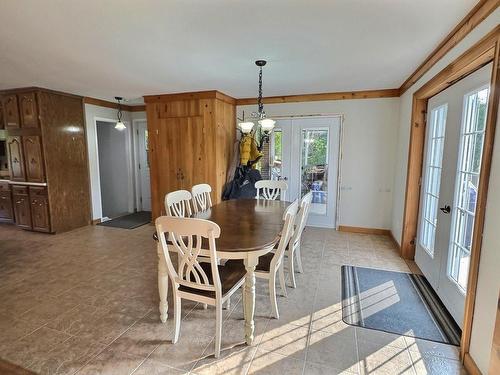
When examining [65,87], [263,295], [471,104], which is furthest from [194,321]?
[65,87]

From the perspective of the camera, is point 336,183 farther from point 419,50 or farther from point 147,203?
point 147,203

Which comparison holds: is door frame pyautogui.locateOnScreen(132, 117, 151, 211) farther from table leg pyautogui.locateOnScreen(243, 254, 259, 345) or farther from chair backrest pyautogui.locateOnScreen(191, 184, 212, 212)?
table leg pyautogui.locateOnScreen(243, 254, 259, 345)

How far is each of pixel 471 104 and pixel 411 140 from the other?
4.18 feet

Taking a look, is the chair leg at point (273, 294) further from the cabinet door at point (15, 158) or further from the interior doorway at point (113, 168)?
the interior doorway at point (113, 168)

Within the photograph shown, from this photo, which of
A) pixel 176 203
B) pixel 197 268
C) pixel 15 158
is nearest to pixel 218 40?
pixel 176 203

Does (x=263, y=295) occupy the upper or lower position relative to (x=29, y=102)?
lower

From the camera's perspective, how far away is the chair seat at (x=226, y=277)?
190cm

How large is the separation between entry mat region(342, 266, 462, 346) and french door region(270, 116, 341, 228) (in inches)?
71.2

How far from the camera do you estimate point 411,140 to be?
11.4 ft

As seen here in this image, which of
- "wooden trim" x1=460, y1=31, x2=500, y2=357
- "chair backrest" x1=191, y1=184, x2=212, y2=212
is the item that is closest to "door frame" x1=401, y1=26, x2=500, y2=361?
"wooden trim" x1=460, y1=31, x2=500, y2=357

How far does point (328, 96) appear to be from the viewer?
4562mm

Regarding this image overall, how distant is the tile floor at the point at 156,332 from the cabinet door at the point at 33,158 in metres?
1.59

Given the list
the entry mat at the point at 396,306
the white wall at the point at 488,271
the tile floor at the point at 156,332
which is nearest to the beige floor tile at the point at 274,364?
the tile floor at the point at 156,332

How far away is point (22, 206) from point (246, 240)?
182 inches
